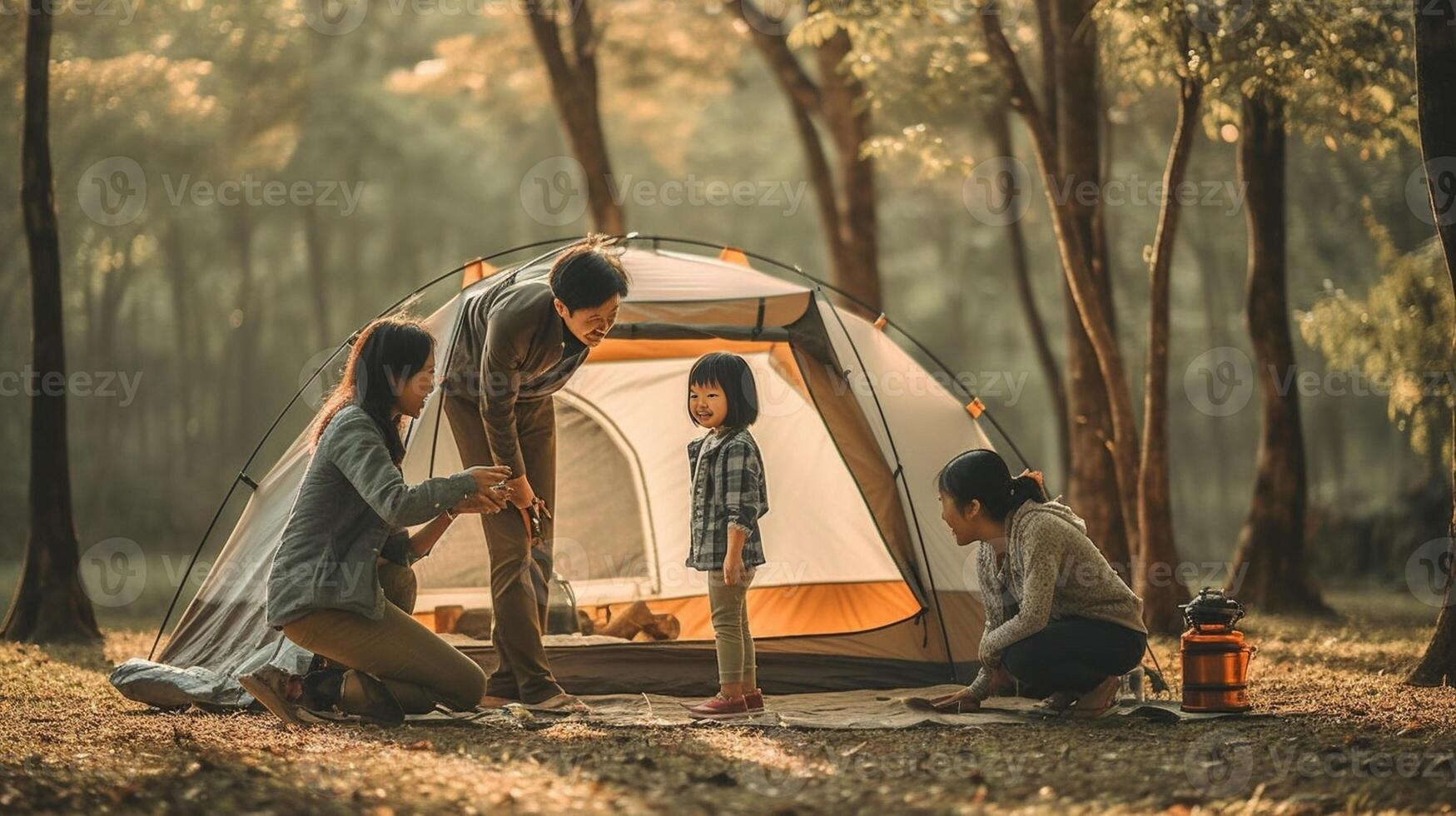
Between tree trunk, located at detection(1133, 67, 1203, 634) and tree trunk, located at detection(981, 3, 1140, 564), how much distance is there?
0.12 m

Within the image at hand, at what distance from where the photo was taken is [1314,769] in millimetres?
4125

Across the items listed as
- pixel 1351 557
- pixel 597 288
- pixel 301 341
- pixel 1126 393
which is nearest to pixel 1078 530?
pixel 597 288

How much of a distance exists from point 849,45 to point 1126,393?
14.6 feet

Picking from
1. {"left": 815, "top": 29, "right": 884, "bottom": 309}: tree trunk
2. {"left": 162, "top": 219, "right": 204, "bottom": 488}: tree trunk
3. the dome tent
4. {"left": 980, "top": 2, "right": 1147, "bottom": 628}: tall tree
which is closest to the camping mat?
the dome tent

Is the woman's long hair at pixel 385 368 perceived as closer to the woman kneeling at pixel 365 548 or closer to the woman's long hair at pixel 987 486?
the woman kneeling at pixel 365 548

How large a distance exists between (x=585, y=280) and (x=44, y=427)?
5065 millimetres

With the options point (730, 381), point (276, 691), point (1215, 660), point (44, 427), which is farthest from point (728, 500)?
point (44, 427)

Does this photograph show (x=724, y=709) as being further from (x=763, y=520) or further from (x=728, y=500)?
(x=763, y=520)

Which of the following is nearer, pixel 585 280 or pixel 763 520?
pixel 585 280

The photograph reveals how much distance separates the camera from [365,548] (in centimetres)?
500

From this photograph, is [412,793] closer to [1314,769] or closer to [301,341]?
[1314,769]

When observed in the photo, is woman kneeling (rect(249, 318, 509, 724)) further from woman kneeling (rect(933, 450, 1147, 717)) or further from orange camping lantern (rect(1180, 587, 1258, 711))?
orange camping lantern (rect(1180, 587, 1258, 711))

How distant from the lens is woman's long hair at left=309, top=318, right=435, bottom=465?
5.03 m

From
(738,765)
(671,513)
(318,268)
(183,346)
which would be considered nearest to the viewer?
(738,765)
